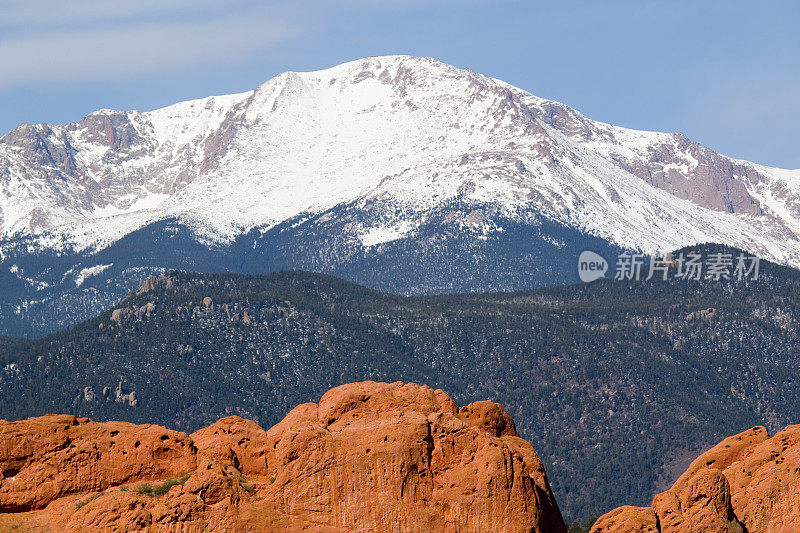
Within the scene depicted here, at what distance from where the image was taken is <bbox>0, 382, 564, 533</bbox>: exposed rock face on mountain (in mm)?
63719

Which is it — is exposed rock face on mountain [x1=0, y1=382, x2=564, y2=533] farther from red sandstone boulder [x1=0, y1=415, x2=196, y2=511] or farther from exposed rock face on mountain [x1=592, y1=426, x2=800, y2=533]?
exposed rock face on mountain [x1=592, y1=426, x2=800, y2=533]

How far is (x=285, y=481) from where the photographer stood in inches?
2591

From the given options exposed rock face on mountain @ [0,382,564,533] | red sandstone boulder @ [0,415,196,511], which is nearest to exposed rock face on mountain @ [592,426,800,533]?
exposed rock face on mountain @ [0,382,564,533]

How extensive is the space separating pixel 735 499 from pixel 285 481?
2335 cm

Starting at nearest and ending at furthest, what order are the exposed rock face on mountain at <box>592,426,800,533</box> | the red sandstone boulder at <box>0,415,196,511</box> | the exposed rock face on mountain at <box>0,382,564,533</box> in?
the exposed rock face on mountain at <box>0,382,564,533</box>, the red sandstone boulder at <box>0,415,196,511</box>, the exposed rock face on mountain at <box>592,426,800,533</box>

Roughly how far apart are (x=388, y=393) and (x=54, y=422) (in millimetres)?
15885

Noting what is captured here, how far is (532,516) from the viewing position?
6531 centimetres

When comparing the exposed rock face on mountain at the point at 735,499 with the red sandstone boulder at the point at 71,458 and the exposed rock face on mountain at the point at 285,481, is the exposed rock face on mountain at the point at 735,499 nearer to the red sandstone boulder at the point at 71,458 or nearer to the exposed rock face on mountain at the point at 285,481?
the exposed rock face on mountain at the point at 285,481

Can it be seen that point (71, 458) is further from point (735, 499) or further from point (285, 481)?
point (735, 499)

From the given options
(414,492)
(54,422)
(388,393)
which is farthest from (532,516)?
(54,422)

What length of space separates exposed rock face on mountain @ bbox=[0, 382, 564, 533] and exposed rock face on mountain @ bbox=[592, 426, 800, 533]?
4.49 metres

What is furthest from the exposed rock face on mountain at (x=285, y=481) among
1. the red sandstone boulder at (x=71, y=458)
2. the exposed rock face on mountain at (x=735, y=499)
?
the exposed rock face on mountain at (x=735, y=499)

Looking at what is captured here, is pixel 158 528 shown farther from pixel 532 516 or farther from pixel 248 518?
pixel 532 516

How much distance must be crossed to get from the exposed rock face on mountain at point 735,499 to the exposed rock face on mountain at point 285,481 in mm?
4488
